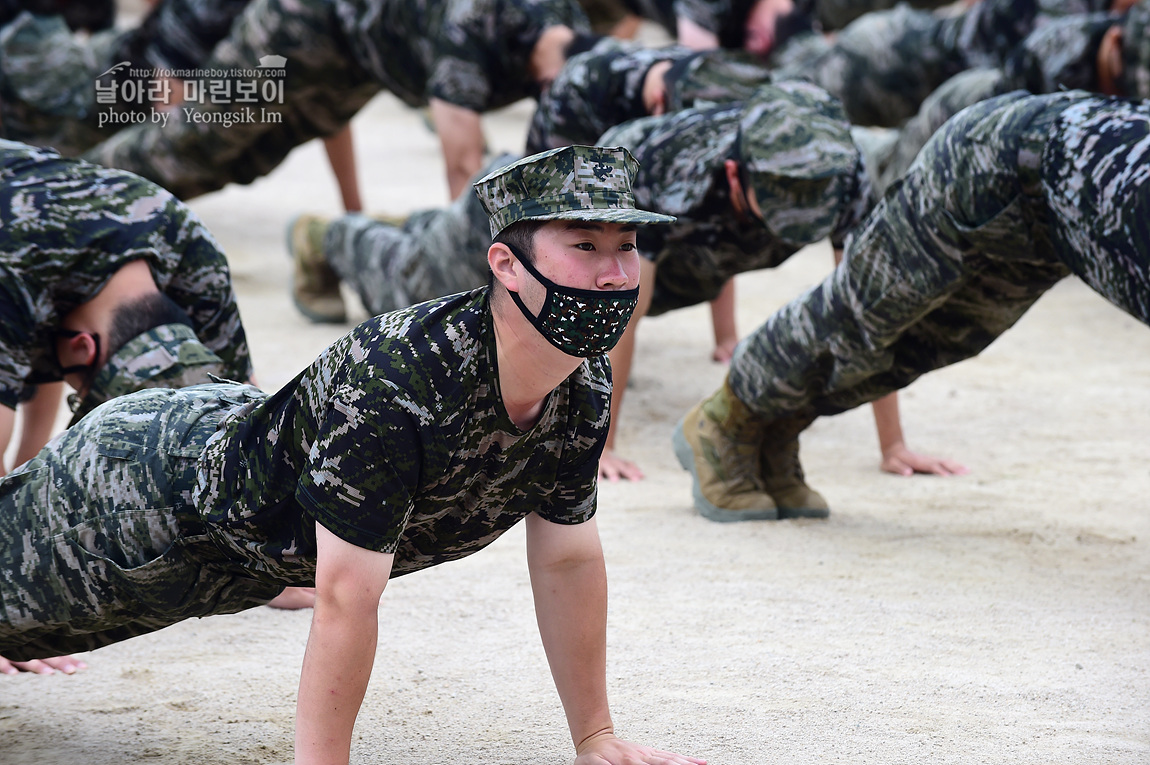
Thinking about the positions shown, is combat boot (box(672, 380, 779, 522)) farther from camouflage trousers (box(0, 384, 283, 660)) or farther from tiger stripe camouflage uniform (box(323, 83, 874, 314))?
camouflage trousers (box(0, 384, 283, 660))

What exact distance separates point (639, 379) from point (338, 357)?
3307mm

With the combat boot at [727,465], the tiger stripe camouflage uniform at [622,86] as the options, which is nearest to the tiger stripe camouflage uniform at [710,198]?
the tiger stripe camouflage uniform at [622,86]

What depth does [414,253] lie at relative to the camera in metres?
4.96

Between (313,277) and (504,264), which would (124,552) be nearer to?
(504,264)

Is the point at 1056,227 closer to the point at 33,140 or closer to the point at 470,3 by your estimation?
the point at 470,3

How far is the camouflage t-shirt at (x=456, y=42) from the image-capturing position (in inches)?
204

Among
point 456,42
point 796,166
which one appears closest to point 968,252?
point 796,166

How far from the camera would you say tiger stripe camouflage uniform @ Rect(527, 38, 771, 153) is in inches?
164

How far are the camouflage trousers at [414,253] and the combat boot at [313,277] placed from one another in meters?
0.09

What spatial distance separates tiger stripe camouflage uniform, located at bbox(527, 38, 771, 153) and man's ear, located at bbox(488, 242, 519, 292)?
243 centimetres

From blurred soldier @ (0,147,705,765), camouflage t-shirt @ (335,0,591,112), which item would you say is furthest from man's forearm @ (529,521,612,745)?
camouflage t-shirt @ (335,0,591,112)

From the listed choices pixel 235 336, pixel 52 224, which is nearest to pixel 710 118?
pixel 235 336

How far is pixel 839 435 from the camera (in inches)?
177

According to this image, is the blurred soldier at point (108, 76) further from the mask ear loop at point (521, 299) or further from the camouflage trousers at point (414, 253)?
the mask ear loop at point (521, 299)
